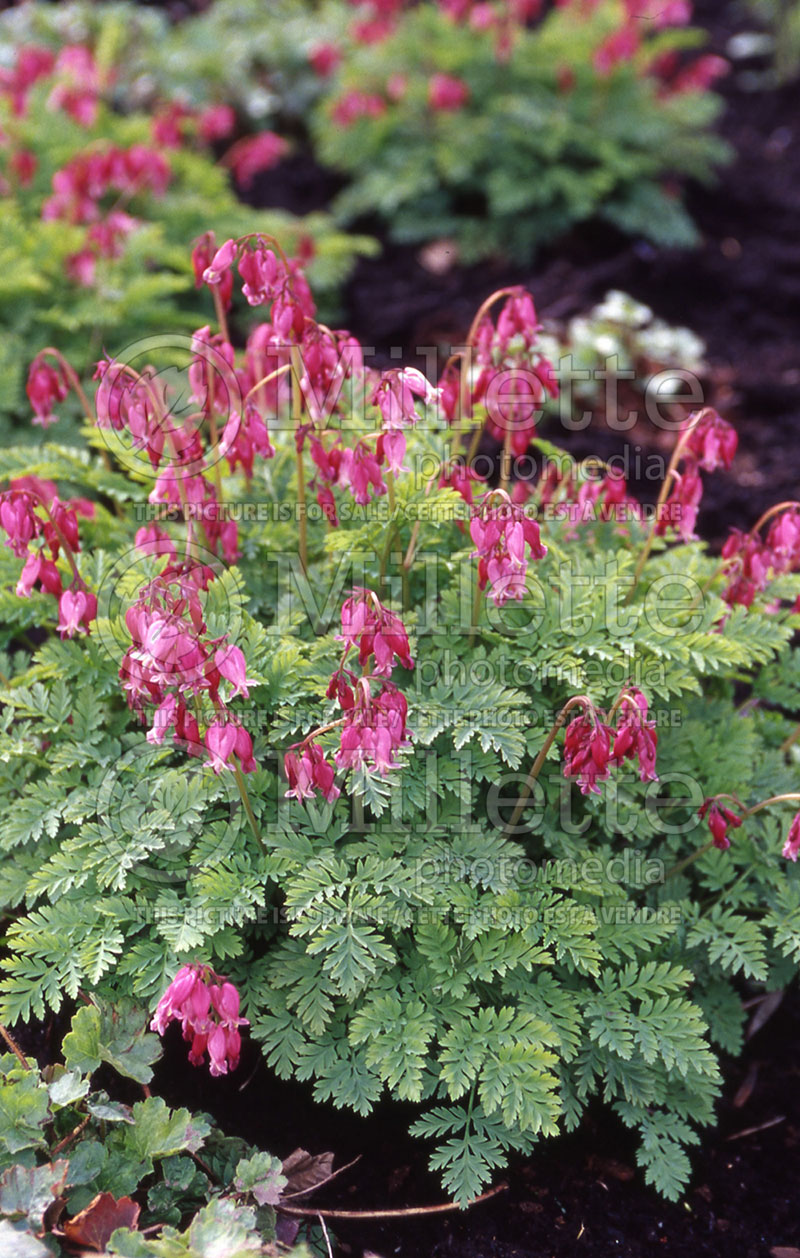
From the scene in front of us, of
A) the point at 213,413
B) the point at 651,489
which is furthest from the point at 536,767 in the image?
the point at 651,489

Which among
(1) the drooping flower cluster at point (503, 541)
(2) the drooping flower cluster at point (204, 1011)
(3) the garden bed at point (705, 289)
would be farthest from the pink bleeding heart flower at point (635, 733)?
(3) the garden bed at point (705, 289)

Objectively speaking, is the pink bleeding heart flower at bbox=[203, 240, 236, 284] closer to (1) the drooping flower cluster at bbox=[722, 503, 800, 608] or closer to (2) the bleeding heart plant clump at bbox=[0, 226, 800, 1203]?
Answer: (2) the bleeding heart plant clump at bbox=[0, 226, 800, 1203]

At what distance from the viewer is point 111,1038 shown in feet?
8.29

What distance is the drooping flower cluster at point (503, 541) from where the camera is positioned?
8.06 ft

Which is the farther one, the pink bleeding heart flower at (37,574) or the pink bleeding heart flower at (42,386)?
the pink bleeding heart flower at (42,386)

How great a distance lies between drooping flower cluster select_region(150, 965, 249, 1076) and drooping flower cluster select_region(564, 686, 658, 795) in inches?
34.8

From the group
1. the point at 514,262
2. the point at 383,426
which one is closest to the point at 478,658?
the point at 383,426

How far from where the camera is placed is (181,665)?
2260 millimetres

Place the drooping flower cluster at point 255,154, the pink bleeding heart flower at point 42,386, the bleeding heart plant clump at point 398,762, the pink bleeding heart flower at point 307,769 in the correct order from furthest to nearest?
the drooping flower cluster at point 255,154 < the pink bleeding heart flower at point 42,386 < the bleeding heart plant clump at point 398,762 < the pink bleeding heart flower at point 307,769

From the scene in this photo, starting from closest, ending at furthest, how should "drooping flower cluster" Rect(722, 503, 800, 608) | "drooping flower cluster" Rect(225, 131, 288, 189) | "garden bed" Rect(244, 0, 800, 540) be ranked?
"drooping flower cluster" Rect(722, 503, 800, 608) → "garden bed" Rect(244, 0, 800, 540) → "drooping flower cluster" Rect(225, 131, 288, 189)

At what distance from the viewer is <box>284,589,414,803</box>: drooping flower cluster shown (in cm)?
224

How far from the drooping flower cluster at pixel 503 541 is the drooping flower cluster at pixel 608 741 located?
319 millimetres

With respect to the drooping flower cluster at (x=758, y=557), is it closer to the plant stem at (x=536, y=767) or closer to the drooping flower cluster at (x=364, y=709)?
the plant stem at (x=536, y=767)

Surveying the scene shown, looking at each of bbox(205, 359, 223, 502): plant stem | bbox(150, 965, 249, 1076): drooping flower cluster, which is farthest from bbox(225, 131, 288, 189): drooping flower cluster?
bbox(150, 965, 249, 1076): drooping flower cluster
